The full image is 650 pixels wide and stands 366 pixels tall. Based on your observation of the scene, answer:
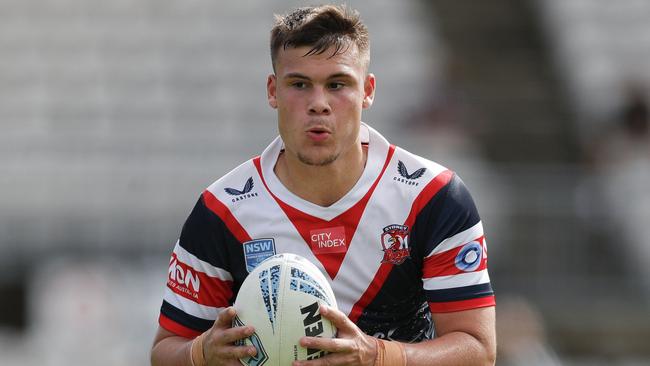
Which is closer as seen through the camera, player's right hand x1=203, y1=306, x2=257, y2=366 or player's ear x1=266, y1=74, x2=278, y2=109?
player's right hand x1=203, y1=306, x2=257, y2=366

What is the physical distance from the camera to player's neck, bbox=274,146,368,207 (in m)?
5.48

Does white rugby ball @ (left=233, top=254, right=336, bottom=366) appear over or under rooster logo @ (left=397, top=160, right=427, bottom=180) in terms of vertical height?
under

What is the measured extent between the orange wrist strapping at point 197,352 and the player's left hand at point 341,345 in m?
0.45

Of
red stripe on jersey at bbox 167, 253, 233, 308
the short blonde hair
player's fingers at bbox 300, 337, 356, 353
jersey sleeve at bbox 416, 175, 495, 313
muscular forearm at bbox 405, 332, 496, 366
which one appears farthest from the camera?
red stripe on jersey at bbox 167, 253, 233, 308

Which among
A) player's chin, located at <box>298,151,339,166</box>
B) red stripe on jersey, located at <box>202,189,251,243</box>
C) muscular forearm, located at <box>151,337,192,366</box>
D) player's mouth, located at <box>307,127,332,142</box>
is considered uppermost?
player's mouth, located at <box>307,127,332,142</box>

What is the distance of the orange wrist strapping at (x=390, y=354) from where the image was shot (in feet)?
16.4

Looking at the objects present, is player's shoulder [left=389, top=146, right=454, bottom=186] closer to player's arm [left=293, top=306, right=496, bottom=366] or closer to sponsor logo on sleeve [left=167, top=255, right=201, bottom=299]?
player's arm [left=293, top=306, right=496, bottom=366]

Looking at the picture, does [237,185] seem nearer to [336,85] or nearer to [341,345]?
[336,85]

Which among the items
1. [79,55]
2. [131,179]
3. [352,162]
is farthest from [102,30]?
[352,162]

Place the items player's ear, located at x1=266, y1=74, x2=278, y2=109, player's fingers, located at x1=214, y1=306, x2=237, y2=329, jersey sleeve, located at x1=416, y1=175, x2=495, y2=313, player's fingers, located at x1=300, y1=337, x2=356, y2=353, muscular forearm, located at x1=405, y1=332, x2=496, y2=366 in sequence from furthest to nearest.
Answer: player's ear, located at x1=266, y1=74, x2=278, y2=109
jersey sleeve, located at x1=416, y1=175, x2=495, y2=313
muscular forearm, located at x1=405, y1=332, x2=496, y2=366
player's fingers, located at x1=214, y1=306, x2=237, y2=329
player's fingers, located at x1=300, y1=337, x2=356, y2=353

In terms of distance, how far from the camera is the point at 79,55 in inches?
637

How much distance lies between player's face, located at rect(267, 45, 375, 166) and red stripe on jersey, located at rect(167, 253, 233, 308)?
26.6 inches

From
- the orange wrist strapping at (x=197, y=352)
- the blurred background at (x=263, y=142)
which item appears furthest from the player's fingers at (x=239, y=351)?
the blurred background at (x=263, y=142)

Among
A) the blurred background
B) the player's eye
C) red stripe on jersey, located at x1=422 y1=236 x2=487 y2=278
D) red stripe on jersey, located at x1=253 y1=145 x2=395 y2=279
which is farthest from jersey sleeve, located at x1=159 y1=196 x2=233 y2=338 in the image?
the blurred background
